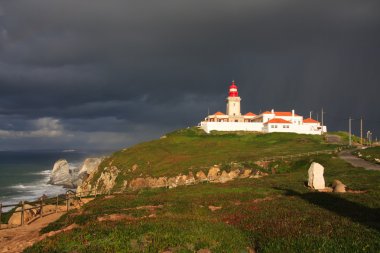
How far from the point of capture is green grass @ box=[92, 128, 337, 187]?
82.6 metres

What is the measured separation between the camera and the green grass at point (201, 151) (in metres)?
82.6

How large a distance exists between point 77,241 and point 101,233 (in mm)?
1428

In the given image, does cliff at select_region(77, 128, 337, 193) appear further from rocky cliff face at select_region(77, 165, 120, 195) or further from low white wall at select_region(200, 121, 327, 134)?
low white wall at select_region(200, 121, 327, 134)

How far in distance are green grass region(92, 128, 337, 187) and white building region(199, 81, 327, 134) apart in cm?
716

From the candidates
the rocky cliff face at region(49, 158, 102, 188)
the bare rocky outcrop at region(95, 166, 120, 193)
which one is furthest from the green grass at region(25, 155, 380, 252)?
the rocky cliff face at region(49, 158, 102, 188)

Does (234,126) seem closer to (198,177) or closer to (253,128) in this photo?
(253,128)

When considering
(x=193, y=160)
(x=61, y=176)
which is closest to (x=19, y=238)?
(x=193, y=160)

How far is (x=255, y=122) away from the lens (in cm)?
14188

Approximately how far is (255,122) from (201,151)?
4820 cm

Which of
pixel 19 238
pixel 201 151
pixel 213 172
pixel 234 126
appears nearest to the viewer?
pixel 19 238

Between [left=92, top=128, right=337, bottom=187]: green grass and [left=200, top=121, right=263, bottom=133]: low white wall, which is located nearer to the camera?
[left=92, top=128, right=337, bottom=187]: green grass

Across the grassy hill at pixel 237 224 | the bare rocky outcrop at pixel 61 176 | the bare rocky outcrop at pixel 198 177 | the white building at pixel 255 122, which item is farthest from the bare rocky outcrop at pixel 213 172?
the bare rocky outcrop at pixel 61 176

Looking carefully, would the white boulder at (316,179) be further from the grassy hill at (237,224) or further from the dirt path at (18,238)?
the dirt path at (18,238)

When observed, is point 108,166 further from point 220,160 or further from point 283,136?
point 283,136
